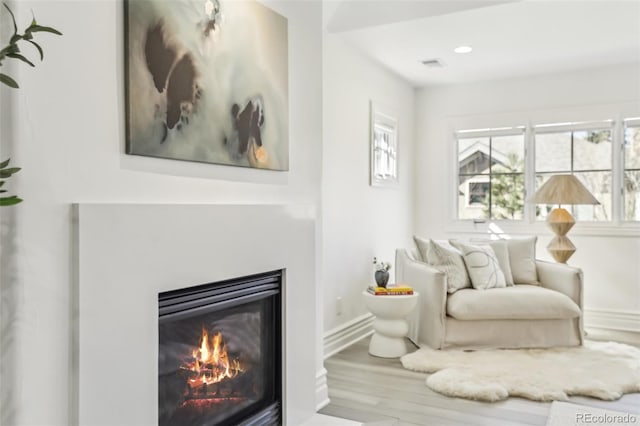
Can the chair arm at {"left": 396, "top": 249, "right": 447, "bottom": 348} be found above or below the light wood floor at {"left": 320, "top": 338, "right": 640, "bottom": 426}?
above

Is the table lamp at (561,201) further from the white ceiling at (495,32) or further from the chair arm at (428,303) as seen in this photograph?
the chair arm at (428,303)

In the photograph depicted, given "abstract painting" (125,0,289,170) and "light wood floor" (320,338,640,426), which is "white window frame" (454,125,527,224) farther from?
"abstract painting" (125,0,289,170)

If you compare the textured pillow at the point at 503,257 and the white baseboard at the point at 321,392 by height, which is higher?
the textured pillow at the point at 503,257

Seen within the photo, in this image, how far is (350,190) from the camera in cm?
434

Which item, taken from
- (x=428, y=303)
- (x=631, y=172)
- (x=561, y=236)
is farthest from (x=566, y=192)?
(x=428, y=303)

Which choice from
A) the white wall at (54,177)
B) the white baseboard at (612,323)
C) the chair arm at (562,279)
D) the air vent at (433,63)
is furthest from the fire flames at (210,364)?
the white baseboard at (612,323)

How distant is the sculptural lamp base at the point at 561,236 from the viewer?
15.5ft

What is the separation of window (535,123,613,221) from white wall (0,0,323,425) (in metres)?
4.45

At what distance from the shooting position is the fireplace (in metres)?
1.91

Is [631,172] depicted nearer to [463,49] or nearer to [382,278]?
[463,49]

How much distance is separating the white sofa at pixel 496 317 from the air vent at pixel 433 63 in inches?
74.8

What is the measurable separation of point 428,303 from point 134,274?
9.09 feet

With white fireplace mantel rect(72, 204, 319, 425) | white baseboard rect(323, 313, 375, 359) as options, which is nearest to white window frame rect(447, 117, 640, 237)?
white baseboard rect(323, 313, 375, 359)

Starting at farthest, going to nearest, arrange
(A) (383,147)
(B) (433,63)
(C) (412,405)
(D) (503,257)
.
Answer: (A) (383,147), (B) (433,63), (D) (503,257), (C) (412,405)
